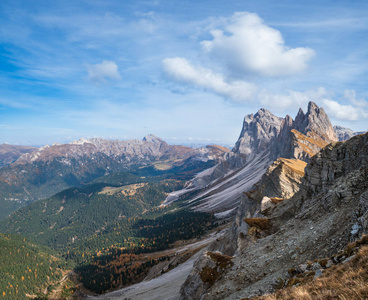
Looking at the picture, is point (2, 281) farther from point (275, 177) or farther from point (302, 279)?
point (302, 279)

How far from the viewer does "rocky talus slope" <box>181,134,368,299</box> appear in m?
19.1

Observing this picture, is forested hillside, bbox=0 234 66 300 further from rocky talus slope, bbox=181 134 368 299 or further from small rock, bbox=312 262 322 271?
small rock, bbox=312 262 322 271

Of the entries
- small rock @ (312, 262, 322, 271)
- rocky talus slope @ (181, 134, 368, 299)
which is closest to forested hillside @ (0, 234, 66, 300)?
rocky talus slope @ (181, 134, 368, 299)

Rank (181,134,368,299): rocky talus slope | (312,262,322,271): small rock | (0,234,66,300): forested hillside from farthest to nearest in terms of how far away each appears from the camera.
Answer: (0,234,66,300): forested hillside < (181,134,368,299): rocky talus slope < (312,262,322,271): small rock

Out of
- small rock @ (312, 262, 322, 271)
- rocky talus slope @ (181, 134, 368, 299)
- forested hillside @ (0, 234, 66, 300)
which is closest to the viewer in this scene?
small rock @ (312, 262, 322, 271)

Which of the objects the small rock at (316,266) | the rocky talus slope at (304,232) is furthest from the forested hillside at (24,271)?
the small rock at (316,266)

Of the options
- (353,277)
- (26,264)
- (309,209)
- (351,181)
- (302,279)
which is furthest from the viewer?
(26,264)

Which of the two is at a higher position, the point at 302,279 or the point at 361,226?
the point at 361,226

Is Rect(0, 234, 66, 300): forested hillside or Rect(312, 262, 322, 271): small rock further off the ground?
Rect(312, 262, 322, 271): small rock

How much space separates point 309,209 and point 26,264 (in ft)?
743

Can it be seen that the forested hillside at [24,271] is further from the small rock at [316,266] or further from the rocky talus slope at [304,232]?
the small rock at [316,266]

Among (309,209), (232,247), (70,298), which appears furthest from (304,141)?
(70,298)

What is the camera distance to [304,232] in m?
23.9

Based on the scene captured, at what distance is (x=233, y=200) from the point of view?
174125 millimetres
